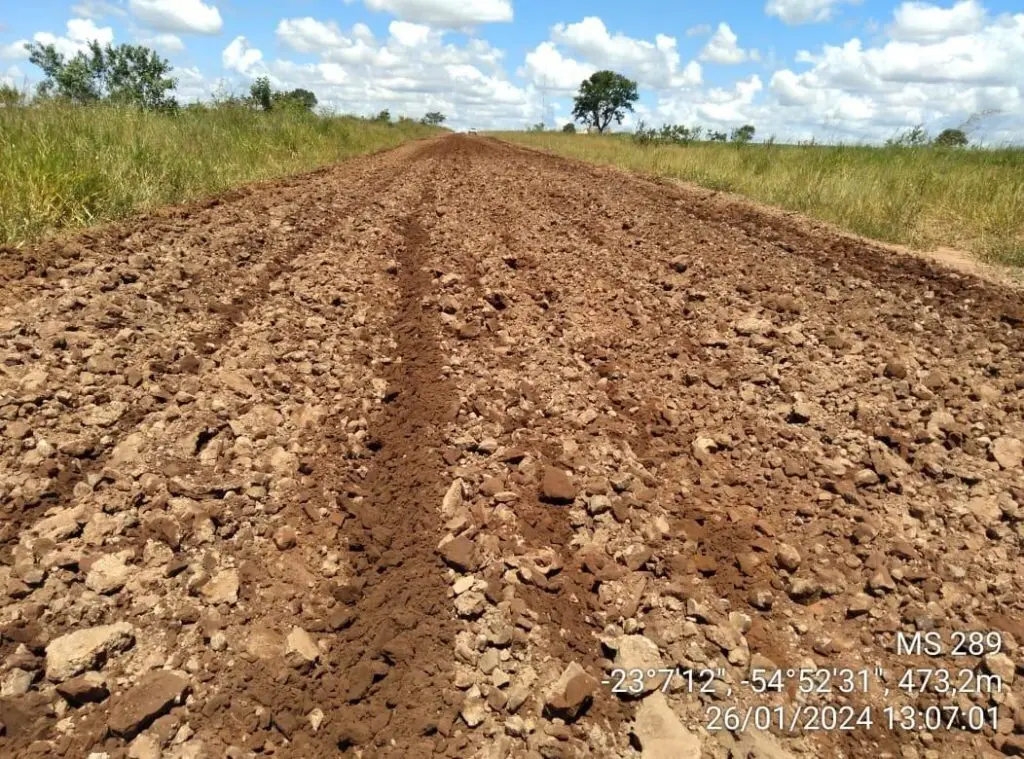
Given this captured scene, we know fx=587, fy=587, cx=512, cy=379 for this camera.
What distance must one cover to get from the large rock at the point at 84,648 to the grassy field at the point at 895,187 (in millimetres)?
6739

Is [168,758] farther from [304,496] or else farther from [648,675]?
[648,675]

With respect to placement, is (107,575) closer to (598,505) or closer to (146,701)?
(146,701)

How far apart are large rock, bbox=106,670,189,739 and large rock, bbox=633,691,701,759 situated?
4.34 ft

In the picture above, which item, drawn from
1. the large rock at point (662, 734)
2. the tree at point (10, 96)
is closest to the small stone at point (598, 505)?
the large rock at point (662, 734)

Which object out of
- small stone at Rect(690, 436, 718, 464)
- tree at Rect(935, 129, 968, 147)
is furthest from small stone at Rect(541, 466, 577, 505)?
tree at Rect(935, 129, 968, 147)

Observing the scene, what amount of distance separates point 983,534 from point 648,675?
5.10 ft

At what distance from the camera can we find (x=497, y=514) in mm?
2467

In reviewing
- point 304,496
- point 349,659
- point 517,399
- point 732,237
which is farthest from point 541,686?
point 732,237

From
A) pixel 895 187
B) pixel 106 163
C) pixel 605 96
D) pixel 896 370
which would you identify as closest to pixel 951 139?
pixel 895 187

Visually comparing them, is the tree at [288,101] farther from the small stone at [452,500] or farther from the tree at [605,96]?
the tree at [605,96]

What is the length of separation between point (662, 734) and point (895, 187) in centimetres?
838

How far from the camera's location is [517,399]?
3.26 metres

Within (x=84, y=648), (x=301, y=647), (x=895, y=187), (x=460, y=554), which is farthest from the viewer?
(x=895, y=187)

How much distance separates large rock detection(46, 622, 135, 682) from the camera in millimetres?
1704
